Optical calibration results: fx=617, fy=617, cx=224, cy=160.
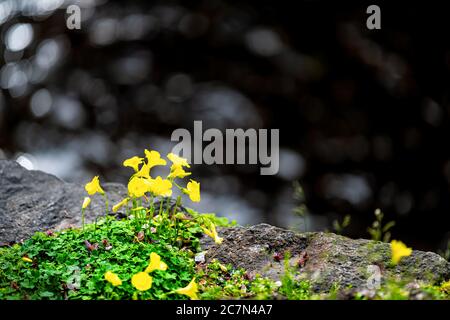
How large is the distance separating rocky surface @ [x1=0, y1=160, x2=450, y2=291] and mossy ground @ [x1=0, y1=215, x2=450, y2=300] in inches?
3.1

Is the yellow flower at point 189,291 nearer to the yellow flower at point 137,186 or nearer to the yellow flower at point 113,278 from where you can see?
the yellow flower at point 113,278

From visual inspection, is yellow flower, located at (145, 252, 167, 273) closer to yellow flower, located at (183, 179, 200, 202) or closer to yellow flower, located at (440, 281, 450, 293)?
yellow flower, located at (183, 179, 200, 202)

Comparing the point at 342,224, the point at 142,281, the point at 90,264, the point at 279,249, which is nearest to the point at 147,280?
the point at 142,281

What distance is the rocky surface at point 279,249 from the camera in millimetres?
2945

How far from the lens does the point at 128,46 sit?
21.6ft

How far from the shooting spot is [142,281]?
248 cm

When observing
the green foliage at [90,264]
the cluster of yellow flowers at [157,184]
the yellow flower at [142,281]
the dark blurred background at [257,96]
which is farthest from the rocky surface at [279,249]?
the dark blurred background at [257,96]

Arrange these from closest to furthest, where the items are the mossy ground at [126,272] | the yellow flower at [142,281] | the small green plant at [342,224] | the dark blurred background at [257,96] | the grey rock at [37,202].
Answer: the yellow flower at [142,281], the mossy ground at [126,272], the grey rock at [37,202], the small green plant at [342,224], the dark blurred background at [257,96]

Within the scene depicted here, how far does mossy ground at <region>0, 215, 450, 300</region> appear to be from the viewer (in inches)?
103

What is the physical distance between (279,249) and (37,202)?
1563 mm

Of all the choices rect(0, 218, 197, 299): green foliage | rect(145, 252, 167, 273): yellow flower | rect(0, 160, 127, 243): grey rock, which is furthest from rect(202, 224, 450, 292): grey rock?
rect(0, 160, 127, 243): grey rock

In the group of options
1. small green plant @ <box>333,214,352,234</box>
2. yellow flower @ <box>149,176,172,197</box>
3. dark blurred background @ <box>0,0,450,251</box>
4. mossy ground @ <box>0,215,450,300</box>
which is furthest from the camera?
dark blurred background @ <box>0,0,450,251</box>

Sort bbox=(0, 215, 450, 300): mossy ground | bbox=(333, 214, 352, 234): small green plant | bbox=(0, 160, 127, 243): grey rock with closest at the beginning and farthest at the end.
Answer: bbox=(0, 215, 450, 300): mossy ground
bbox=(0, 160, 127, 243): grey rock
bbox=(333, 214, 352, 234): small green plant
